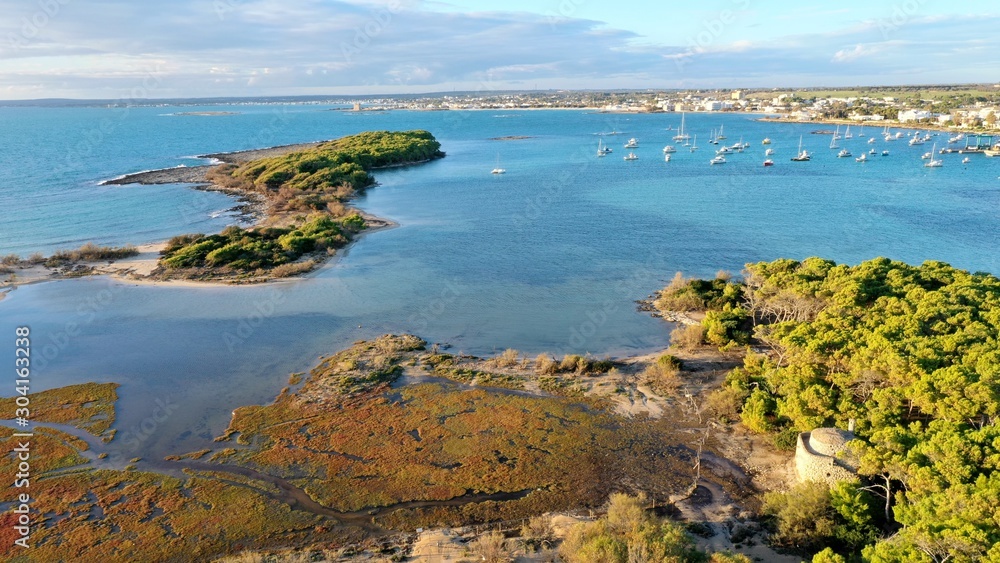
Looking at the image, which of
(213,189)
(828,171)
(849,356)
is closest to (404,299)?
(849,356)

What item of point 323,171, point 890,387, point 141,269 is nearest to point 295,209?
point 323,171

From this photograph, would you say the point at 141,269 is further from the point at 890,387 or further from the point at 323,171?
the point at 890,387

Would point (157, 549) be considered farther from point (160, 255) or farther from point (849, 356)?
point (160, 255)

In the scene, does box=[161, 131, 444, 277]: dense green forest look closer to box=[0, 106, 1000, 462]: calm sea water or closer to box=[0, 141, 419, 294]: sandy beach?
box=[0, 141, 419, 294]: sandy beach

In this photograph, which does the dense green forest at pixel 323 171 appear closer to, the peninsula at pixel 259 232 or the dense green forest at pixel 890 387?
the peninsula at pixel 259 232

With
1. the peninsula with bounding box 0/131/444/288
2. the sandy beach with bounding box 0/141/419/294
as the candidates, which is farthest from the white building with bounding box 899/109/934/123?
the sandy beach with bounding box 0/141/419/294

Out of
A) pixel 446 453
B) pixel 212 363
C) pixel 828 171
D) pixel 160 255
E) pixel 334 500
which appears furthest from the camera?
pixel 828 171

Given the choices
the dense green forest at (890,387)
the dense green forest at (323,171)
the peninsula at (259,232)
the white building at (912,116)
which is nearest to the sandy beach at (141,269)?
the peninsula at (259,232)
